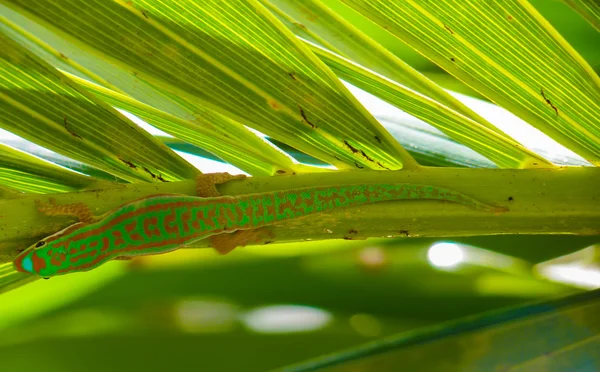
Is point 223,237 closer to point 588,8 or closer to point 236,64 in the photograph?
point 236,64

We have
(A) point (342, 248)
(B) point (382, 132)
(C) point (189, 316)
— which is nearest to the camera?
(B) point (382, 132)

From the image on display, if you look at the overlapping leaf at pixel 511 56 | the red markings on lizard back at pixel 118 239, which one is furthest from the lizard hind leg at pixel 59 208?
the overlapping leaf at pixel 511 56

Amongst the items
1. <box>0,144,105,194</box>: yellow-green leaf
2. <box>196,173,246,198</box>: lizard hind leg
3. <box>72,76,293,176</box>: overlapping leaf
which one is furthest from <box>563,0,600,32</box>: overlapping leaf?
<box>0,144,105,194</box>: yellow-green leaf

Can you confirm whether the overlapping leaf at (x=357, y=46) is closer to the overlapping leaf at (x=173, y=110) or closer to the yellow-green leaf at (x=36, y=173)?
the overlapping leaf at (x=173, y=110)

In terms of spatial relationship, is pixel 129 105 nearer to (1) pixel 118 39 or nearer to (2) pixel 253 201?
(1) pixel 118 39

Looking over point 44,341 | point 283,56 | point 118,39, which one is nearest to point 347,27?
point 283,56

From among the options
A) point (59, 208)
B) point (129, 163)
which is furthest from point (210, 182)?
point (59, 208)
